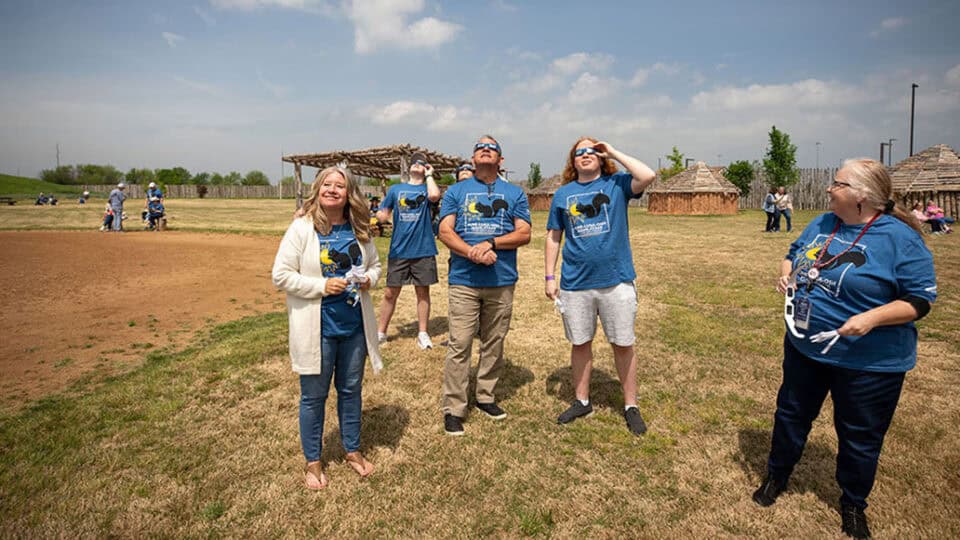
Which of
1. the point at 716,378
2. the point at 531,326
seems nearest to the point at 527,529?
the point at 716,378

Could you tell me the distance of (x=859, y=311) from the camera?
7.98 ft

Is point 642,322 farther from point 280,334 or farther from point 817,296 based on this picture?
point 280,334

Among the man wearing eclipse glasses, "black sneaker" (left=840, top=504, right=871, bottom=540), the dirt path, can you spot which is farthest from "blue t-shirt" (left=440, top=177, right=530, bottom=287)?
the dirt path

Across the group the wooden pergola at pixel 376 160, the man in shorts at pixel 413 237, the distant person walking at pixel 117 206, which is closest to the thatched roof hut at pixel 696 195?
the wooden pergola at pixel 376 160

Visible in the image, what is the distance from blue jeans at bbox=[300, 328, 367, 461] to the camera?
9.87ft

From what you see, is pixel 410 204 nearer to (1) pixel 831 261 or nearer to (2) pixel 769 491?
(1) pixel 831 261

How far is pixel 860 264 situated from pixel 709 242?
1444cm

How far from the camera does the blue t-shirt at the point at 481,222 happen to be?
3.75 m

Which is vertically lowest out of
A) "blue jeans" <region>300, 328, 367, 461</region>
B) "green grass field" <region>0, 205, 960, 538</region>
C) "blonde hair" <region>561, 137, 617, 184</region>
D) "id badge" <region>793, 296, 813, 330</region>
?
"green grass field" <region>0, 205, 960, 538</region>

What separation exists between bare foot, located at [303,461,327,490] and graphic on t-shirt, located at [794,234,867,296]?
2992 mm

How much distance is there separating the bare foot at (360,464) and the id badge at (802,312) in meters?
2.68

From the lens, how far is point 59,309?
725 cm

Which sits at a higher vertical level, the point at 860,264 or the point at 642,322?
the point at 860,264

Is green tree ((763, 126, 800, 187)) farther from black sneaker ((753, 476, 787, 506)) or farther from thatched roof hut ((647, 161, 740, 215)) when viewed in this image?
black sneaker ((753, 476, 787, 506))
